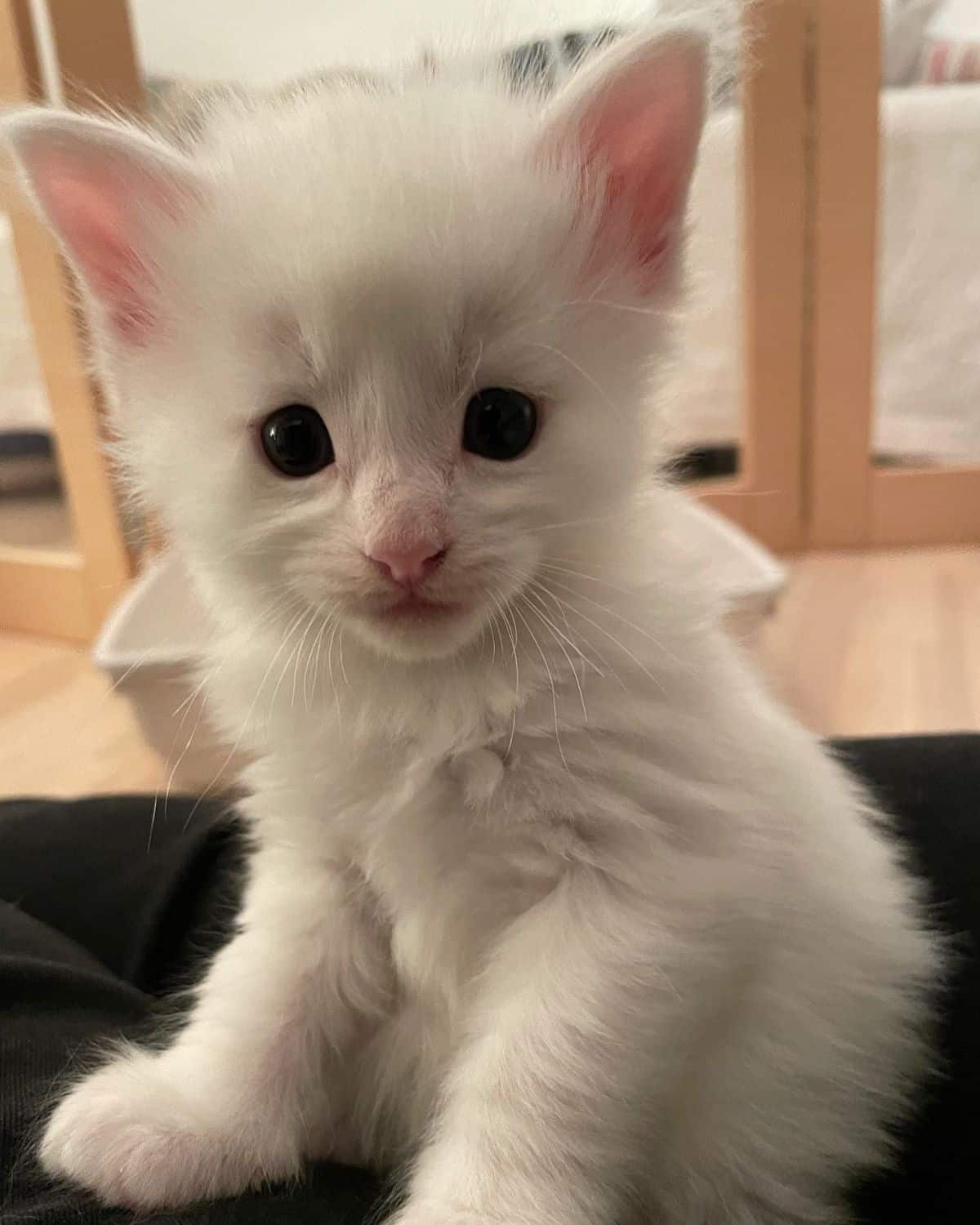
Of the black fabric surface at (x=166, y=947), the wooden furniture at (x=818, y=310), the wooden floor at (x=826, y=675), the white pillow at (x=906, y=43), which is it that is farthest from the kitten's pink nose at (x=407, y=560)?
the white pillow at (x=906, y=43)

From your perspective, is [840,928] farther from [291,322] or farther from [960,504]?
[960,504]

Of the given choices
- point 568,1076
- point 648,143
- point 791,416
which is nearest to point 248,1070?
point 568,1076

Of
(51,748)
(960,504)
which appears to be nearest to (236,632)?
(51,748)

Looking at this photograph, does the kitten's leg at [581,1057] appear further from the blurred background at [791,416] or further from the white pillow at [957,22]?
the white pillow at [957,22]

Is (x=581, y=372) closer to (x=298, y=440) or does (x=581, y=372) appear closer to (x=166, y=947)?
(x=298, y=440)

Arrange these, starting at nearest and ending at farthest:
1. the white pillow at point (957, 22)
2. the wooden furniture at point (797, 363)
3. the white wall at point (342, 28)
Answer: the white wall at point (342, 28) → the wooden furniture at point (797, 363) → the white pillow at point (957, 22)
